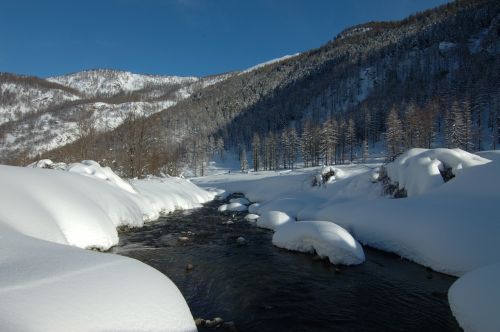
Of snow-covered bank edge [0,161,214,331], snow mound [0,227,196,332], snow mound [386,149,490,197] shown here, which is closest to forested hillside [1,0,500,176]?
snow mound [386,149,490,197]

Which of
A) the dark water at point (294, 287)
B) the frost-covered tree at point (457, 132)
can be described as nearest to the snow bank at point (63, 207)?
the dark water at point (294, 287)

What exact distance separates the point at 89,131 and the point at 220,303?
4078 cm

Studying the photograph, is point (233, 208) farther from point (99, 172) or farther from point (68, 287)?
point (68, 287)

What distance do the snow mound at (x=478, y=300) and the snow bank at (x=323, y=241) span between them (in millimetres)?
5164

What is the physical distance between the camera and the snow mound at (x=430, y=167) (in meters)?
18.8

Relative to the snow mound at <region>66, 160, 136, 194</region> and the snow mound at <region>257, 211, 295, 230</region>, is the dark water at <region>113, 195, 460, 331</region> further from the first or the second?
the snow mound at <region>66, 160, 136, 194</region>

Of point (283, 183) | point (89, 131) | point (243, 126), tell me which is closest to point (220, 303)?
point (283, 183)

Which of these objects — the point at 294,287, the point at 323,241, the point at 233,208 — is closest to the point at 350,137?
the point at 233,208

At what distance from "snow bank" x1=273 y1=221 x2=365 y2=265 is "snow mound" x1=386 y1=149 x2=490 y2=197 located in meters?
7.30

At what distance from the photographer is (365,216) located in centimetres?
1900

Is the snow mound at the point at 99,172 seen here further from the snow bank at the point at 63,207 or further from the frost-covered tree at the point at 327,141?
the frost-covered tree at the point at 327,141

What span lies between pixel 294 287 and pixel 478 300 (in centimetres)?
565

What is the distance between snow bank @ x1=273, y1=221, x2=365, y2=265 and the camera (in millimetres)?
14055

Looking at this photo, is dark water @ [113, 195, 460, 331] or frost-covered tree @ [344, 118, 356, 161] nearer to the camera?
dark water @ [113, 195, 460, 331]
